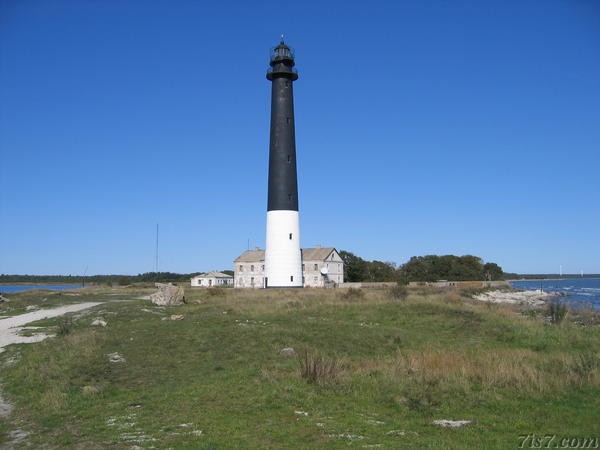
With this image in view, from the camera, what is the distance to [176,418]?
31.7 ft

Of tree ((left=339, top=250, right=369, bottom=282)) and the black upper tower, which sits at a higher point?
the black upper tower

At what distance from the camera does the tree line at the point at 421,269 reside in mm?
76062

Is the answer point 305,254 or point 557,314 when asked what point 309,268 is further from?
point 557,314

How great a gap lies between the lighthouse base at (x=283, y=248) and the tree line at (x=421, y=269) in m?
30.3

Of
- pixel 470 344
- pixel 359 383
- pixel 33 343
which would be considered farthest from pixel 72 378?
pixel 470 344

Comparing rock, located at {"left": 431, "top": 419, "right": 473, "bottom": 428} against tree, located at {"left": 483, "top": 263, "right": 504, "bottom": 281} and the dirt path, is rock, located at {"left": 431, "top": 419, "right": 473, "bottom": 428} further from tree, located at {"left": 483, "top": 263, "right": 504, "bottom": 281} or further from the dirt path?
tree, located at {"left": 483, "top": 263, "right": 504, "bottom": 281}

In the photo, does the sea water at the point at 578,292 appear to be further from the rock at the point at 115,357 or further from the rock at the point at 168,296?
the rock at the point at 115,357

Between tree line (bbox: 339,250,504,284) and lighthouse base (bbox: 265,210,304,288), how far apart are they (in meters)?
30.3

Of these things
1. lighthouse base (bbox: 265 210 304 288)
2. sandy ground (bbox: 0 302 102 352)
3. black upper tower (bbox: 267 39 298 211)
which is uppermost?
black upper tower (bbox: 267 39 298 211)

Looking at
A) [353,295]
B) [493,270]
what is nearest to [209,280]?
[353,295]

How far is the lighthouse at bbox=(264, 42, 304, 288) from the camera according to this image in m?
42.2

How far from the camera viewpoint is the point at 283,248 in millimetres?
42750

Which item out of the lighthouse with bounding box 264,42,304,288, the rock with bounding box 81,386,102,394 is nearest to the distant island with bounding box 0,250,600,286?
the lighthouse with bounding box 264,42,304,288

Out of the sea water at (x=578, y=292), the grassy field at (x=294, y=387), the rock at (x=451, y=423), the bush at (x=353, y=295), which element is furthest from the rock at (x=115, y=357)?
the sea water at (x=578, y=292)
